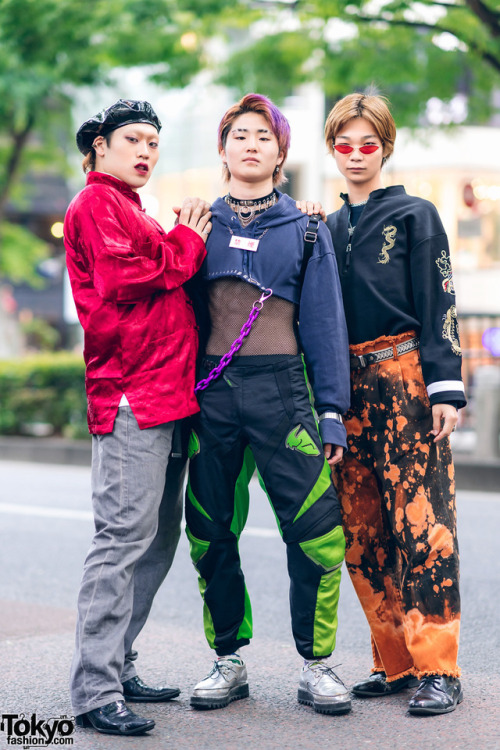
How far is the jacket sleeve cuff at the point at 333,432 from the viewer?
130 inches

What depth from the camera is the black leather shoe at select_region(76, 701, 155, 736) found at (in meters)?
3.04

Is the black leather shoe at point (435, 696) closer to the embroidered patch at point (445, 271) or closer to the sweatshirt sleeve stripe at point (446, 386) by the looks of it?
the sweatshirt sleeve stripe at point (446, 386)

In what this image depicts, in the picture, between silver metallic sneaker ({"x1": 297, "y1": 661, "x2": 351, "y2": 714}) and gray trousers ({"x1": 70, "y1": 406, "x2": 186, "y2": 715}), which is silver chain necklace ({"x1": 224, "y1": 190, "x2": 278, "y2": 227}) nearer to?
gray trousers ({"x1": 70, "y1": 406, "x2": 186, "y2": 715})

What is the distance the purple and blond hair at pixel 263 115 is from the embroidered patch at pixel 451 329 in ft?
2.66

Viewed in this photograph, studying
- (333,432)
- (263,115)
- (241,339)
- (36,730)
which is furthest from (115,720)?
(263,115)

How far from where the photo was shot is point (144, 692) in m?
3.45

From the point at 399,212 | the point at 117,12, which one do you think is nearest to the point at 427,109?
the point at 117,12

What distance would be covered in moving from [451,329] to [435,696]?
4.07 feet

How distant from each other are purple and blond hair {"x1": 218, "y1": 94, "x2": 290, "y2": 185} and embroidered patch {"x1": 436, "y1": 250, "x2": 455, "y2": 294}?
668 millimetres

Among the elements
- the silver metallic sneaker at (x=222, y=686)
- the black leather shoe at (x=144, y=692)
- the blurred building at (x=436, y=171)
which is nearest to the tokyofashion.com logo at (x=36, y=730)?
the black leather shoe at (x=144, y=692)

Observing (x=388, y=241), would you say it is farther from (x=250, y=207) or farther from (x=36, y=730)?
(x=36, y=730)

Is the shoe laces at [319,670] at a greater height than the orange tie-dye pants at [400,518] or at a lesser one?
lesser

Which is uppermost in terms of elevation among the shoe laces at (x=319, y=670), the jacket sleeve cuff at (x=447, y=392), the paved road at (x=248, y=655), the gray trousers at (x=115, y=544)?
the jacket sleeve cuff at (x=447, y=392)

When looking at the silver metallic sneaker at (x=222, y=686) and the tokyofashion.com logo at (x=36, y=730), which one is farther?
the silver metallic sneaker at (x=222, y=686)
